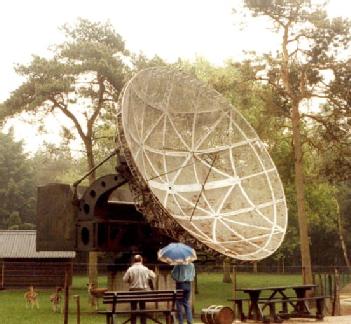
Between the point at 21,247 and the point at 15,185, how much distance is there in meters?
23.2

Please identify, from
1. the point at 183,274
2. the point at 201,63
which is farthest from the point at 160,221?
the point at 201,63

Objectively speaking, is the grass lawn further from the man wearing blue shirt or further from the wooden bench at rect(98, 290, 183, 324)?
the wooden bench at rect(98, 290, 183, 324)

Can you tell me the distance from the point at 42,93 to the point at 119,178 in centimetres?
1800

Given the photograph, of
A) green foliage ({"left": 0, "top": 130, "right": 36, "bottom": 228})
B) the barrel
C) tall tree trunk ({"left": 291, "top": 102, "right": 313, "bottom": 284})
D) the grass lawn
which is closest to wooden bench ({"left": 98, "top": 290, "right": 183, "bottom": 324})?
the barrel

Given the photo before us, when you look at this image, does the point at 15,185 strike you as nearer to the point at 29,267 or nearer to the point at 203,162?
the point at 29,267

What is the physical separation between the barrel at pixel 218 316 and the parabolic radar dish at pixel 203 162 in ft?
7.04

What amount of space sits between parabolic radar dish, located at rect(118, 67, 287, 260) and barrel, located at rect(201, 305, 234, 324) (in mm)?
2146

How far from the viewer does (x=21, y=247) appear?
47812mm

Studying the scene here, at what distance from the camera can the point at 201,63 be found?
196 feet

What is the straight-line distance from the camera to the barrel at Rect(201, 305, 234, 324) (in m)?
16.6

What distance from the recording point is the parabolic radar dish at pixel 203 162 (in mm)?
20281

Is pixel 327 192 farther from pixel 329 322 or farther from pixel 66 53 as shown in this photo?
pixel 329 322

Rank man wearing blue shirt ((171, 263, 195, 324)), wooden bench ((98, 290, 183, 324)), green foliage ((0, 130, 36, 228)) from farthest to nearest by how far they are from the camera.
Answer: green foliage ((0, 130, 36, 228))
man wearing blue shirt ((171, 263, 195, 324))
wooden bench ((98, 290, 183, 324))

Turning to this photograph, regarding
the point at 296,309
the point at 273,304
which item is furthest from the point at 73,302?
the point at 273,304
